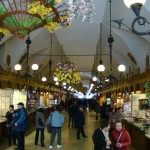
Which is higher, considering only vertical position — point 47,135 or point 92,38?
point 92,38

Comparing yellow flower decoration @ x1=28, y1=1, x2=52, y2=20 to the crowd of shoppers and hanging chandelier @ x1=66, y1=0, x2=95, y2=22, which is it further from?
the crowd of shoppers

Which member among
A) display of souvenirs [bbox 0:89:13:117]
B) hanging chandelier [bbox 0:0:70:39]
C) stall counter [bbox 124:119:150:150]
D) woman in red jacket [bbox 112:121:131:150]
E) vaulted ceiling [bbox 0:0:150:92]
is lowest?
stall counter [bbox 124:119:150:150]

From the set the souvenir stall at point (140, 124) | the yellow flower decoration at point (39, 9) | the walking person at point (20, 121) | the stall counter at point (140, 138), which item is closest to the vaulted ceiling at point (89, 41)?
the souvenir stall at point (140, 124)

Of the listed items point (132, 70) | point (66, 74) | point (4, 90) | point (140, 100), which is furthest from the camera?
point (132, 70)

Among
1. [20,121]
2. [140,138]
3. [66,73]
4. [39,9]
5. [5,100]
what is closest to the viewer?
[39,9]

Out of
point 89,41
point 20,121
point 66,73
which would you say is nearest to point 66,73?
point 66,73

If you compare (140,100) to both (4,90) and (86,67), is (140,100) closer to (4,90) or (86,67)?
(4,90)

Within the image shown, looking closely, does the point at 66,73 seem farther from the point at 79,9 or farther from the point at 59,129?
the point at 79,9

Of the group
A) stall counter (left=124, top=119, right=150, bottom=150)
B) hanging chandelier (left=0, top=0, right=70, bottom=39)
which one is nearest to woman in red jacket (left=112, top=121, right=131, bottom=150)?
hanging chandelier (left=0, top=0, right=70, bottom=39)

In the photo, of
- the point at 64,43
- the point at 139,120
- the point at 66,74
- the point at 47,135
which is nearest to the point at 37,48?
the point at 64,43

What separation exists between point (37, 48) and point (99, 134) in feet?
49.2

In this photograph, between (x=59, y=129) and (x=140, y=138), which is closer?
(x=140, y=138)

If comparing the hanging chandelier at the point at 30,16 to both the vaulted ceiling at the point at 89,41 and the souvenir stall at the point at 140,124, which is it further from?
the vaulted ceiling at the point at 89,41

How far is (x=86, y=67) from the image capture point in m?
30.4
